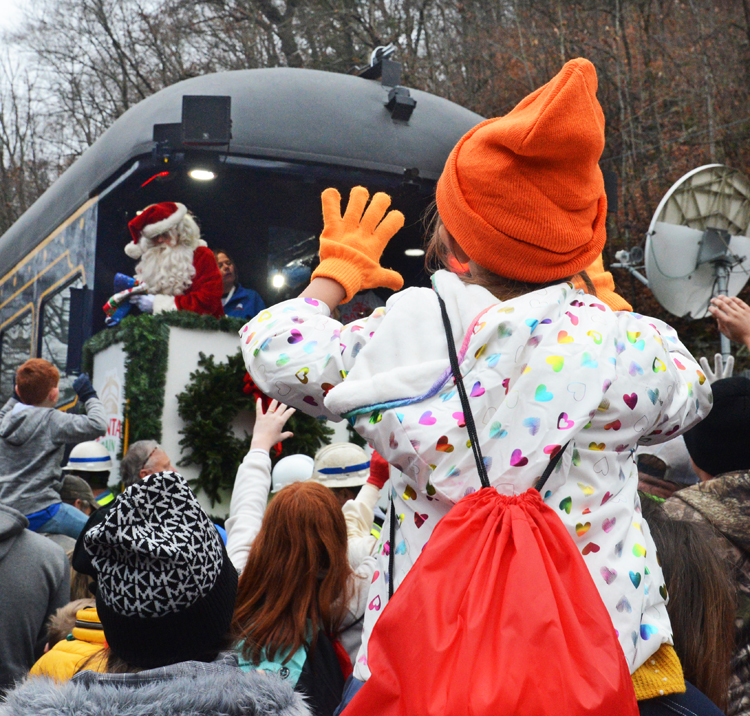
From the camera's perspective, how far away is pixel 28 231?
8.81 meters

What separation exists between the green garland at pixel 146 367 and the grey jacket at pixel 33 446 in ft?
1.45

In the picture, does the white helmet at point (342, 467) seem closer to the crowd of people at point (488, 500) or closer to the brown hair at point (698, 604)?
the crowd of people at point (488, 500)

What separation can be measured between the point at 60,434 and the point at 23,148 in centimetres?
2001

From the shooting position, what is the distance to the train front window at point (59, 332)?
7.72 metres

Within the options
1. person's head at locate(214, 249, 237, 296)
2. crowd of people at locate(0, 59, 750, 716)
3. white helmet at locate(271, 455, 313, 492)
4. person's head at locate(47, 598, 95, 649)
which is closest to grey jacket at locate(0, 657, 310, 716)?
crowd of people at locate(0, 59, 750, 716)

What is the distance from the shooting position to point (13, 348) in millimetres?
9578

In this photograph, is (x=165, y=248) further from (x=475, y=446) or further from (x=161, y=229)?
(x=475, y=446)

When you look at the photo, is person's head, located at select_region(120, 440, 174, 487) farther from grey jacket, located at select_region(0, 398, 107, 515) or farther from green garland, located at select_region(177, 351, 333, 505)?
green garland, located at select_region(177, 351, 333, 505)

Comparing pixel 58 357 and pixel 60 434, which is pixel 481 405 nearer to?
pixel 60 434

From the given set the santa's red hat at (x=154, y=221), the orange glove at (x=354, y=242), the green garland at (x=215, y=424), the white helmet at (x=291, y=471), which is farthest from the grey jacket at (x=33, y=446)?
the orange glove at (x=354, y=242)

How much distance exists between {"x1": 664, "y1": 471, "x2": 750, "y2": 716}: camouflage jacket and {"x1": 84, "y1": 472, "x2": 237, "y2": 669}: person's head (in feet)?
3.99

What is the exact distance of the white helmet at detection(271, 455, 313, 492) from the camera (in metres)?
4.21

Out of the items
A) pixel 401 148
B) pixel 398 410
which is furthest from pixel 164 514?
pixel 401 148

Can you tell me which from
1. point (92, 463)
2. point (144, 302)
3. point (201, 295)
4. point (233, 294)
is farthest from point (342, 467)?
point (233, 294)
